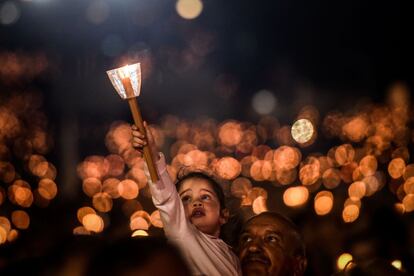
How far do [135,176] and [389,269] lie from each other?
83.0 feet

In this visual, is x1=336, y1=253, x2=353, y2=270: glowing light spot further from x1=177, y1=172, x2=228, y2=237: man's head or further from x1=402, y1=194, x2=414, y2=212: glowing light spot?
x1=402, y1=194, x2=414, y2=212: glowing light spot

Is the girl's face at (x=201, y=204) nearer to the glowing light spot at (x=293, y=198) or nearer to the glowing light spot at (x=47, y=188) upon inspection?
the glowing light spot at (x=293, y=198)

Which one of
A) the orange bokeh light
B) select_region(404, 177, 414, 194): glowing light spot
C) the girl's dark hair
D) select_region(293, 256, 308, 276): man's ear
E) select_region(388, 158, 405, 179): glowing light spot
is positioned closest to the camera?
select_region(293, 256, 308, 276): man's ear

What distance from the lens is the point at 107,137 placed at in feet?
130

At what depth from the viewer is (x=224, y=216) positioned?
5.62m

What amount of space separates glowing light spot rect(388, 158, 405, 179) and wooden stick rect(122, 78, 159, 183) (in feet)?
72.5

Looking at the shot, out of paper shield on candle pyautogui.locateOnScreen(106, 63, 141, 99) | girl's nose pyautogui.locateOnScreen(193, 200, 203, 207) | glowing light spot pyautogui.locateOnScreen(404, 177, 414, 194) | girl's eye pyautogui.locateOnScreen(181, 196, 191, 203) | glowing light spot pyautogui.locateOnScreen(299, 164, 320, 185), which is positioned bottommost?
glowing light spot pyautogui.locateOnScreen(404, 177, 414, 194)

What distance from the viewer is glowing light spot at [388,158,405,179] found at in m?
27.2

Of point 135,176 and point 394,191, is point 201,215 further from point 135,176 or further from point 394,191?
point 135,176

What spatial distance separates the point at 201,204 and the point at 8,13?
15.2 m

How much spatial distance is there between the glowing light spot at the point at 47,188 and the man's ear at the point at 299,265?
584 inches

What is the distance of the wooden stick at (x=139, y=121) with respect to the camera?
4488 mm

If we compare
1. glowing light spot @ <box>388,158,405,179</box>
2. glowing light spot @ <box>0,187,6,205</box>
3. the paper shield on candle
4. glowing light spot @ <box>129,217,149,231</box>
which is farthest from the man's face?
glowing light spot @ <box>388,158,405,179</box>

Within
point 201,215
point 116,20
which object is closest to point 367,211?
point 201,215
